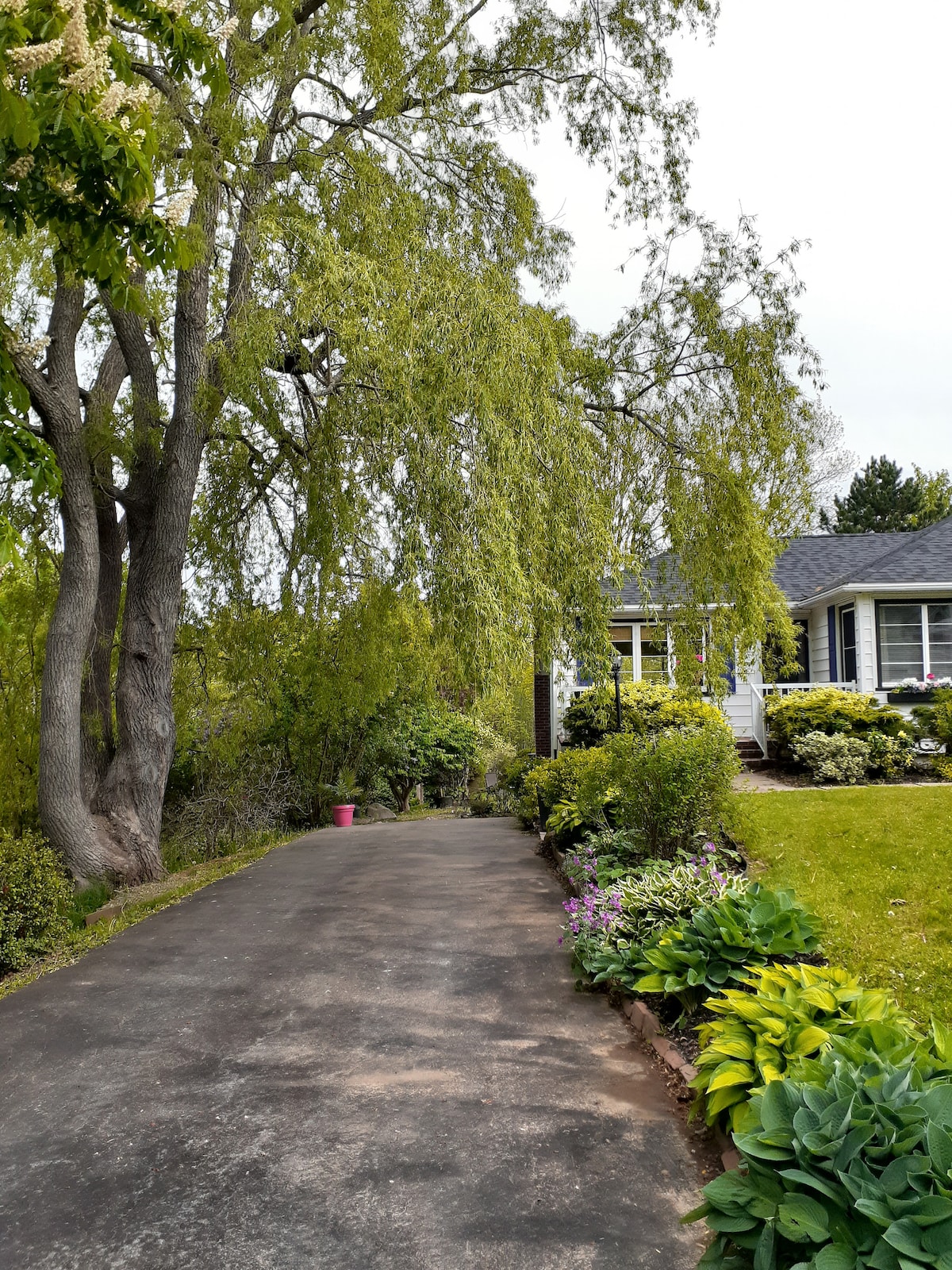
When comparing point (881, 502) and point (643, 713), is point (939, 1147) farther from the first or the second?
point (881, 502)

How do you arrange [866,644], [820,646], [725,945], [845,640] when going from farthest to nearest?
[820,646]
[845,640]
[866,644]
[725,945]

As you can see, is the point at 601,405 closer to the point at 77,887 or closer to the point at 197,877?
the point at 197,877

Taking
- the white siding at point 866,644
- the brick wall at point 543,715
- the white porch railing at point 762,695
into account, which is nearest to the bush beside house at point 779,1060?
the white porch railing at point 762,695

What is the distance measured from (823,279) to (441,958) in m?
11.1

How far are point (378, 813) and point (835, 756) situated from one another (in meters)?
9.21

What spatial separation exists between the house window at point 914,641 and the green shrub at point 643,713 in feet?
12.3

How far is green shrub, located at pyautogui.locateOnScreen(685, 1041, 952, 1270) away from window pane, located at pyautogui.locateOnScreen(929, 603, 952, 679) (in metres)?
15.7

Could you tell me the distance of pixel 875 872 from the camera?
707 centimetres

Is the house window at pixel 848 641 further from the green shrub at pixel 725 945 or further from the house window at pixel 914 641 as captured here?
the green shrub at pixel 725 945

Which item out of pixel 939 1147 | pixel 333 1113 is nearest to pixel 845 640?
pixel 333 1113

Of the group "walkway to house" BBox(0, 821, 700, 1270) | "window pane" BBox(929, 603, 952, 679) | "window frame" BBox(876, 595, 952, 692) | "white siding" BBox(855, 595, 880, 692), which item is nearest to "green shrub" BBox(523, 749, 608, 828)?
"walkway to house" BBox(0, 821, 700, 1270)

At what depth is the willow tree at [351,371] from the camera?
7805mm

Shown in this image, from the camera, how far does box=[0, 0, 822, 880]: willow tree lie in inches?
307

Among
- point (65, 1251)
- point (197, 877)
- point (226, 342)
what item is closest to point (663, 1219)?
point (65, 1251)
